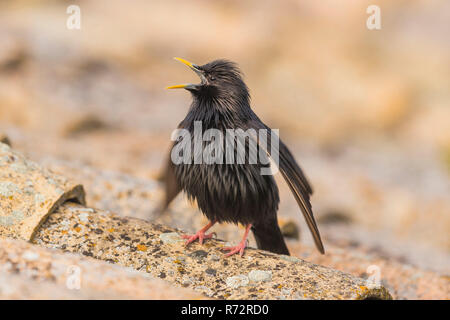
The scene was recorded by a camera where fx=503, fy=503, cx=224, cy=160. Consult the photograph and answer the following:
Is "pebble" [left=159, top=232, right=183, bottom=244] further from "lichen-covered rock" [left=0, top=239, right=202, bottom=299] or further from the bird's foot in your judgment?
"lichen-covered rock" [left=0, top=239, right=202, bottom=299]

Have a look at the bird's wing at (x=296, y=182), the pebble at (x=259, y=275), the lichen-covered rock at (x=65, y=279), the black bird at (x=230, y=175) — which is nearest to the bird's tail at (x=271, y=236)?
the black bird at (x=230, y=175)

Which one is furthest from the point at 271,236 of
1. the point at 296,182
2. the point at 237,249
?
the point at 237,249

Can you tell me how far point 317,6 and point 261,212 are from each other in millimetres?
16051

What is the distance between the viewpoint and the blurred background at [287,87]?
11633 mm

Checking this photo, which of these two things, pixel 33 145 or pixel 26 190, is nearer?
pixel 26 190

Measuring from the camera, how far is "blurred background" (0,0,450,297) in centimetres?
1163

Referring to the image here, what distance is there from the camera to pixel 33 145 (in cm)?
931

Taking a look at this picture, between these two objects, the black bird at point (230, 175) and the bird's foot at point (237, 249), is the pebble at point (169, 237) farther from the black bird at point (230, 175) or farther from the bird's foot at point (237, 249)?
the bird's foot at point (237, 249)

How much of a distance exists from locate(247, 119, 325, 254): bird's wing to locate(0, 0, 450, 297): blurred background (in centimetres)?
443

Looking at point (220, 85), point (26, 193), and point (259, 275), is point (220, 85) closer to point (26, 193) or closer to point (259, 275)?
point (259, 275)

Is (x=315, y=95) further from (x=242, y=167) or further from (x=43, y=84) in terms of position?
(x=242, y=167)

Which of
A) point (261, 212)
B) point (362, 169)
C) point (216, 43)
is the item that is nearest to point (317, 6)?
point (216, 43)

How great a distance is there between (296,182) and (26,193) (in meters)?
2.74

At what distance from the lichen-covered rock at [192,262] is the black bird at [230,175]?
9.3 inches
